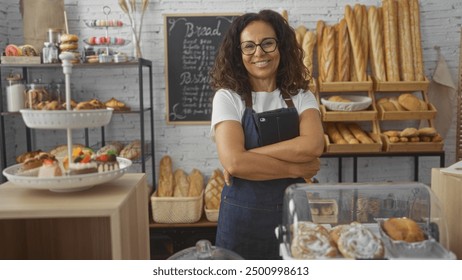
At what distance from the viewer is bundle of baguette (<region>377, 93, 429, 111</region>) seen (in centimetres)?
288

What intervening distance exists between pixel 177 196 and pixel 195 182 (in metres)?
0.18

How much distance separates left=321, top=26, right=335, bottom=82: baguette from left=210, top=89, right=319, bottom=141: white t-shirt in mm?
1368

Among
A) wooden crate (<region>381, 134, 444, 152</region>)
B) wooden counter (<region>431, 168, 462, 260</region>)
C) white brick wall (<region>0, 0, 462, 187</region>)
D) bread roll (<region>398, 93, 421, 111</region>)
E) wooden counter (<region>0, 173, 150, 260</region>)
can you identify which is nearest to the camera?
wooden counter (<region>0, 173, 150, 260</region>)

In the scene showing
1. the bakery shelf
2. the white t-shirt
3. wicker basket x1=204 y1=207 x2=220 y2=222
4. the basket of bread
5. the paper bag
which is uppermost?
the paper bag

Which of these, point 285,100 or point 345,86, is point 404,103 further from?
point 285,100

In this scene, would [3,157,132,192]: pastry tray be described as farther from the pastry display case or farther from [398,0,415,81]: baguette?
[398,0,415,81]: baguette

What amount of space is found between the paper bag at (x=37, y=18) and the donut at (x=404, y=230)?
2.78 m

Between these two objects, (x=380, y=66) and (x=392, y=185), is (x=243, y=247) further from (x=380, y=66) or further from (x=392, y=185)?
(x=380, y=66)

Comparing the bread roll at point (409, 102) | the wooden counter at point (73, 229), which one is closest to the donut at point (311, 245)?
the wooden counter at point (73, 229)

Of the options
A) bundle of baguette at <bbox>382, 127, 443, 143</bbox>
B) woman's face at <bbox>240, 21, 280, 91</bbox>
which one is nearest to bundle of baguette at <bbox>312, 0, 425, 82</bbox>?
bundle of baguette at <bbox>382, 127, 443, 143</bbox>

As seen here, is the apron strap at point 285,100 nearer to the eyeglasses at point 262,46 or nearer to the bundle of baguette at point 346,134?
the eyeglasses at point 262,46

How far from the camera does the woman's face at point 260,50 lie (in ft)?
5.01
